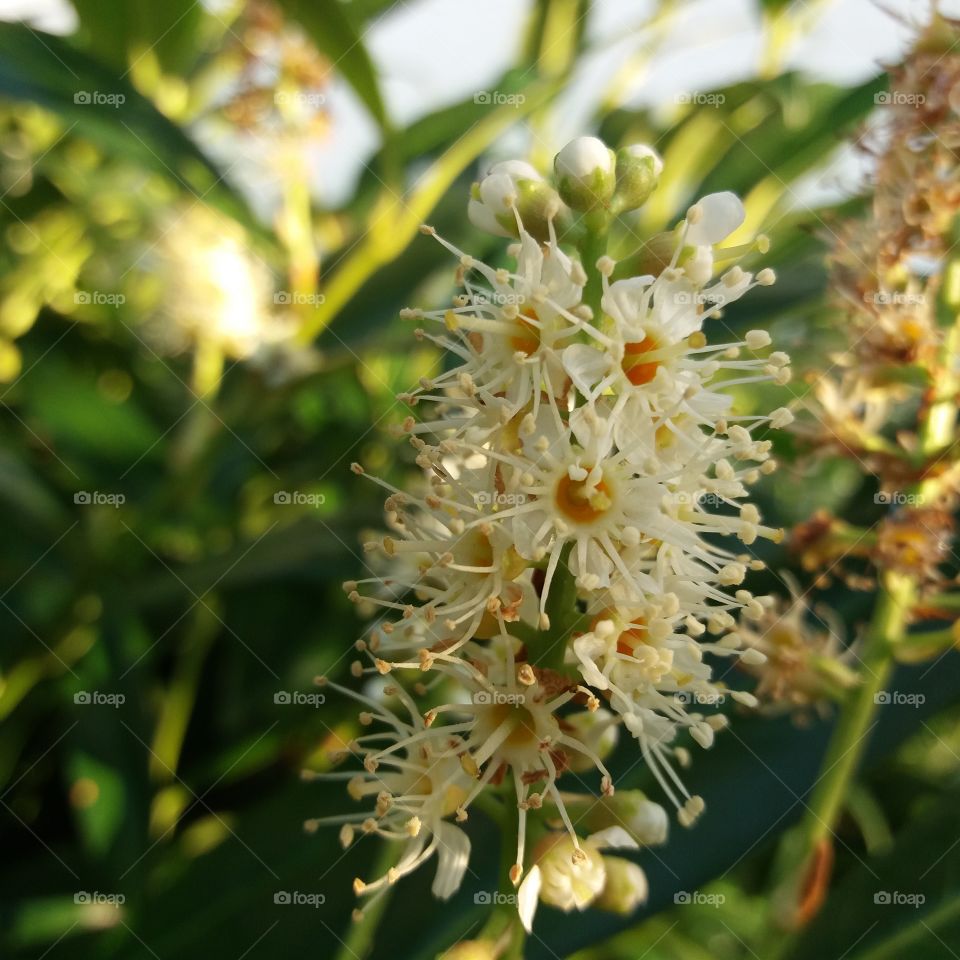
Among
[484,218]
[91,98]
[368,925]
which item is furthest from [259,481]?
[484,218]

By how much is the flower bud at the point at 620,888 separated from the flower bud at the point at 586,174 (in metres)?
0.64

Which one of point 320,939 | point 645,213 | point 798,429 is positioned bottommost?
point 320,939

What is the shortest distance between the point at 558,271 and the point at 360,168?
1.43m

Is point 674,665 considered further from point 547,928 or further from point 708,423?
point 547,928

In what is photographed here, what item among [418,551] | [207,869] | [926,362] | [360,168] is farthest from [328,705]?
[360,168]

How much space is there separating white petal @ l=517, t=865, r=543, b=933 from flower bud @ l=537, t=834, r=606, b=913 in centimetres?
1

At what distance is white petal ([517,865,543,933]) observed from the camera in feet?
2.78

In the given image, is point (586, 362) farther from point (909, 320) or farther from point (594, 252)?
point (909, 320)

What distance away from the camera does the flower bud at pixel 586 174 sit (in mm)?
916

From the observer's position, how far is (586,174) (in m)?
0.91

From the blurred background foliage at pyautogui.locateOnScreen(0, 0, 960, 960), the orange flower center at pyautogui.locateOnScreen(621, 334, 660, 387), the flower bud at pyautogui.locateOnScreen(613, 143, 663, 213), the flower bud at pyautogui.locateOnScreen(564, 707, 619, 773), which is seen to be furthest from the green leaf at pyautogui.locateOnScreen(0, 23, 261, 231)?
the flower bud at pyautogui.locateOnScreen(564, 707, 619, 773)

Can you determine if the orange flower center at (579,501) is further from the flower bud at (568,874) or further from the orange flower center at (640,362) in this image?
the flower bud at (568,874)

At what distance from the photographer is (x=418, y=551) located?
3.21 ft

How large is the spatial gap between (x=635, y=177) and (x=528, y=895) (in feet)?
2.27
